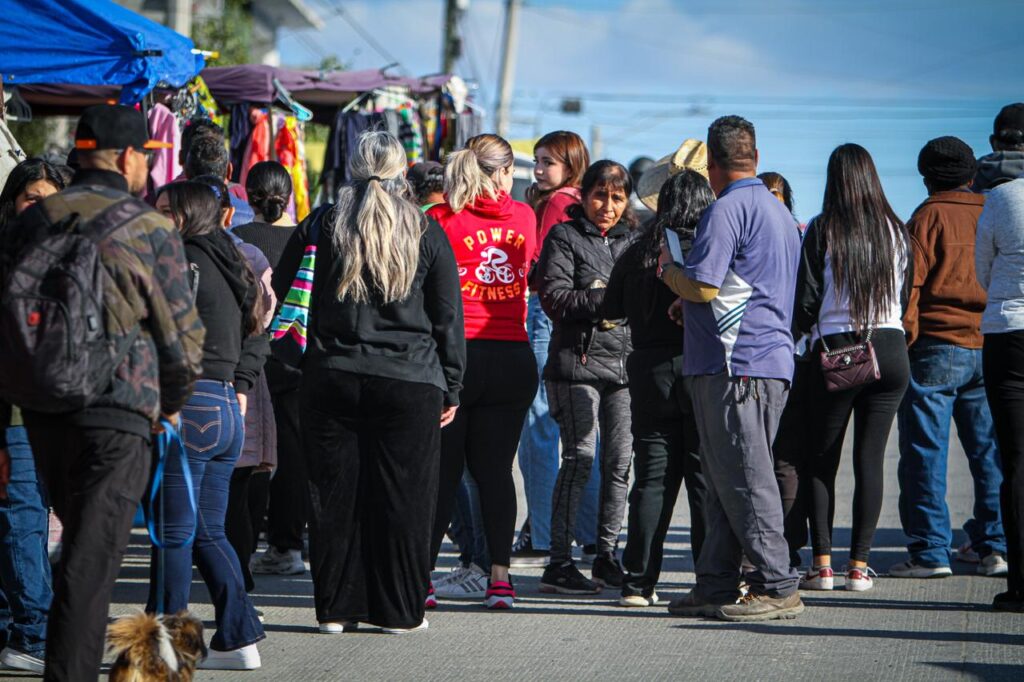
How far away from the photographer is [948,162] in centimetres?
721

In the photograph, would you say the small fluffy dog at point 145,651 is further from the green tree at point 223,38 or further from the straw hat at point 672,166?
the green tree at point 223,38

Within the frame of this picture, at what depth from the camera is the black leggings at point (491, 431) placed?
6352mm

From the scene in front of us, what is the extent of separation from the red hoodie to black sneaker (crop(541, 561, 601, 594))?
4.31ft

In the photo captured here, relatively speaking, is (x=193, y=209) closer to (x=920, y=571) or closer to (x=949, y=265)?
(x=949, y=265)

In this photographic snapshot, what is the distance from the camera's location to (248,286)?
519 cm

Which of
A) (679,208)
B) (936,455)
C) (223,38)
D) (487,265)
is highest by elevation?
(223,38)

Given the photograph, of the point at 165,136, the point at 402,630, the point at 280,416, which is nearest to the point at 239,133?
the point at 165,136

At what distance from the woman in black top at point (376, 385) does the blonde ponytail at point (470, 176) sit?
0.55m

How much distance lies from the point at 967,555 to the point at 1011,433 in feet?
5.53

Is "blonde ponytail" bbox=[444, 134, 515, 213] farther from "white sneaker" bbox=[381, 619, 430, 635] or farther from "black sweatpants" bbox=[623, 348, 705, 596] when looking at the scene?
"white sneaker" bbox=[381, 619, 430, 635]

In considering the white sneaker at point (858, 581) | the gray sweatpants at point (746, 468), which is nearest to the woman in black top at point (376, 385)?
the gray sweatpants at point (746, 468)

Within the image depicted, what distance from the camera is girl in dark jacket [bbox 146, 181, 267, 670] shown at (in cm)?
502

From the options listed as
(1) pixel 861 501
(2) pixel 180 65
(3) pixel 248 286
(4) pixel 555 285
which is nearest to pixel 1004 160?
(1) pixel 861 501

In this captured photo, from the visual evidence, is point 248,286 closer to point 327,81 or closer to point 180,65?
point 180,65
